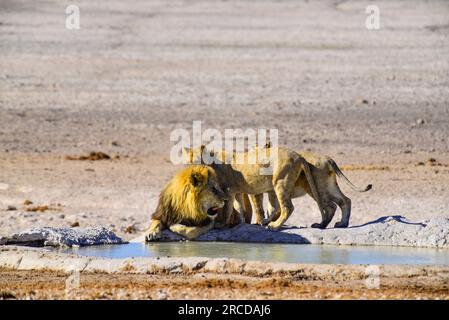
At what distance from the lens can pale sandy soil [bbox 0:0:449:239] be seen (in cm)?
1548

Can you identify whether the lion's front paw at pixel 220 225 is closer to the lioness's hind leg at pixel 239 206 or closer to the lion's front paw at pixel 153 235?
the lioness's hind leg at pixel 239 206

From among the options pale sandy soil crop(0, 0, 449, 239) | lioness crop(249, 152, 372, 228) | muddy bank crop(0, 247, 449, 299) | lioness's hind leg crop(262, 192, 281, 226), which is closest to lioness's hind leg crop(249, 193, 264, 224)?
lioness's hind leg crop(262, 192, 281, 226)

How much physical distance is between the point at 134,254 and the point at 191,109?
1213 centimetres

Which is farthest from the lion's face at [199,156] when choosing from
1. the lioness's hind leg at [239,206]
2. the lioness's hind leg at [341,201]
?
the lioness's hind leg at [341,201]

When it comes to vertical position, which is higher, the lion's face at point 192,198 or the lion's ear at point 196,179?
the lion's ear at point 196,179

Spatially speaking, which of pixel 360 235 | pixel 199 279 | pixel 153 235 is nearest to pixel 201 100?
pixel 153 235

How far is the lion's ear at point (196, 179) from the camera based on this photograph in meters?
11.2

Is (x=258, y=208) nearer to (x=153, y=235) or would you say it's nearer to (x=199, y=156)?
(x=199, y=156)

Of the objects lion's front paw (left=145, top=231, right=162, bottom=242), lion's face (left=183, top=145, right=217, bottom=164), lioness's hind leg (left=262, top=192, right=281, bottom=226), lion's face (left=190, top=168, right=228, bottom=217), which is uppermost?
lion's face (left=183, top=145, right=217, bottom=164)

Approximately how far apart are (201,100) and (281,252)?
13012 mm

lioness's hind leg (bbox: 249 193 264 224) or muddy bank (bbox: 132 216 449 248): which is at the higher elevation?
lioness's hind leg (bbox: 249 193 264 224)

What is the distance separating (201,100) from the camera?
23500mm

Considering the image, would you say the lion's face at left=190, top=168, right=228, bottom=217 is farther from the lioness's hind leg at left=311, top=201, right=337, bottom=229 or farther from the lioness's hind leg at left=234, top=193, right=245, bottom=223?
the lioness's hind leg at left=311, top=201, right=337, bottom=229

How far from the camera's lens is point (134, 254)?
10688 mm
